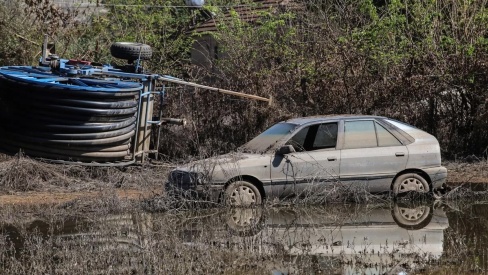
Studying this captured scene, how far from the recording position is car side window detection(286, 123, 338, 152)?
1326 cm

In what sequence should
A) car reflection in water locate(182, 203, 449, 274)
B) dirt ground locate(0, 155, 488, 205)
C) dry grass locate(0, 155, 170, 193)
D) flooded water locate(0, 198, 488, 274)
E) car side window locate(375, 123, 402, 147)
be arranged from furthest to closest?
dry grass locate(0, 155, 170, 193), dirt ground locate(0, 155, 488, 205), car side window locate(375, 123, 402, 147), car reflection in water locate(182, 203, 449, 274), flooded water locate(0, 198, 488, 274)

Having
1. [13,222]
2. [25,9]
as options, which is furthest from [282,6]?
[13,222]

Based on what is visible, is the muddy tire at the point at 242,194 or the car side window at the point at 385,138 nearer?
the muddy tire at the point at 242,194

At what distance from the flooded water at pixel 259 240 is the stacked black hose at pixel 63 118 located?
2684mm

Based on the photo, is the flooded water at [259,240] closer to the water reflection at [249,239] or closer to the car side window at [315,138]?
the water reflection at [249,239]

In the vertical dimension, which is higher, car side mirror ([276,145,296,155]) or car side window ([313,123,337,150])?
car side window ([313,123,337,150])

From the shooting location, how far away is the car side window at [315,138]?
13.3 m

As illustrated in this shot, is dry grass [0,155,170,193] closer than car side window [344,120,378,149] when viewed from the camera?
No

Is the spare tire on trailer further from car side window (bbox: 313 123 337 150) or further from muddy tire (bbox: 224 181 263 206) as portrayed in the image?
muddy tire (bbox: 224 181 263 206)

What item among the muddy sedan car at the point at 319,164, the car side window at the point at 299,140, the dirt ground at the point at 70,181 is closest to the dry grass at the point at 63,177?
the dirt ground at the point at 70,181

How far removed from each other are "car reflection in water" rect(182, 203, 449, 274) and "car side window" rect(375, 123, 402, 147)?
3.45ft

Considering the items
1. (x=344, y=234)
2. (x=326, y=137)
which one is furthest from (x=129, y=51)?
(x=344, y=234)

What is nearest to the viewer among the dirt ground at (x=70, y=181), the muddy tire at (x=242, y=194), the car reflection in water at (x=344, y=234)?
the car reflection in water at (x=344, y=234)

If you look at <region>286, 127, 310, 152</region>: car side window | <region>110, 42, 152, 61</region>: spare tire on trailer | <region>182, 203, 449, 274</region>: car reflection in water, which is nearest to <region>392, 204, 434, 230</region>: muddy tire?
<region>182, 203, 449, 274</region>: car reflection in water
